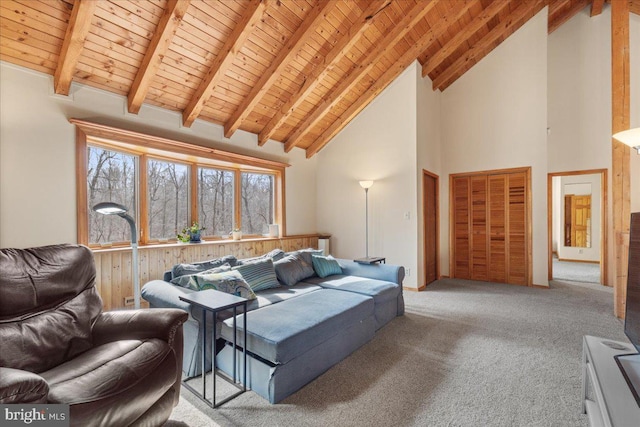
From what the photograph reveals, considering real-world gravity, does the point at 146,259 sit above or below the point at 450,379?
above

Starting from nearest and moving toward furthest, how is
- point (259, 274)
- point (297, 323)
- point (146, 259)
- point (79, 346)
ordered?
point (79, 346) < point (297, 323) < point (259, 274) < point (146, 259)

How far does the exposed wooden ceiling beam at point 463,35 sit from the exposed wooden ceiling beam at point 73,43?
14.7 ft

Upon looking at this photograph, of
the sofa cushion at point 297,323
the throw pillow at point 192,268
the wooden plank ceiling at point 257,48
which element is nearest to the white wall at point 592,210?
the wooden plank ceiling at point 257,48

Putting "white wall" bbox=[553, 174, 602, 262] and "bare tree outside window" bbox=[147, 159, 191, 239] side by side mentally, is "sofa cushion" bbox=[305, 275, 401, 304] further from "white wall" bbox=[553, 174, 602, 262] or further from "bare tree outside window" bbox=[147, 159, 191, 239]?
"white wall" bbox=[553, 174, 602, 262]

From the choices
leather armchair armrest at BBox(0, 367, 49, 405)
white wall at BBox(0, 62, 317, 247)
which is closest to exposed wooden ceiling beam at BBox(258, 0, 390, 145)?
white wall at BBox(0, 62, 317, 247)

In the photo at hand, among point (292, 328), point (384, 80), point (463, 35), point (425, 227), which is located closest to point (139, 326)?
point (292, 328)

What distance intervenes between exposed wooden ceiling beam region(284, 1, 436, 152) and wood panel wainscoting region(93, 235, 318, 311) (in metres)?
2.01

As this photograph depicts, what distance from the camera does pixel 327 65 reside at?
12.5 feet

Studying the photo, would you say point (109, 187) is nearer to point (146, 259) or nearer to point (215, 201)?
point (146, 259)

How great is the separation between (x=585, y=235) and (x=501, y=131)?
4.32 metres

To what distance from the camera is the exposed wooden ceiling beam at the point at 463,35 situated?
4.11m

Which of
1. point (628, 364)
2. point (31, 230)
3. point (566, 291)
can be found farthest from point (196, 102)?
point (566, 291)

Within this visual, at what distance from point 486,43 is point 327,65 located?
3046 millimetres

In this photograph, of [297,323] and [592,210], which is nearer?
[297,323]
